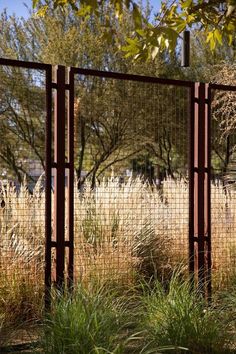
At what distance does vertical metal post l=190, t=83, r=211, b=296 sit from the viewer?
267 inches

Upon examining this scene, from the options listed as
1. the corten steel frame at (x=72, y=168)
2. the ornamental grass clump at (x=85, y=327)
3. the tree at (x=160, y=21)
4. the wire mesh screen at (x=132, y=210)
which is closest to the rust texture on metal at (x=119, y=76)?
the corten steel frame at (x=72, y=168)

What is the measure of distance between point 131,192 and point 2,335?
343 cm

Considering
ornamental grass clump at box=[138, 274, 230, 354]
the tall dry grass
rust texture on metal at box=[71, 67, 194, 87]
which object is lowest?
ornamental grass clump at box=[138, 274, 230, 354]

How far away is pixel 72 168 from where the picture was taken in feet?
19.9

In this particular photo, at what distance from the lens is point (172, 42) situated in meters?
3.79

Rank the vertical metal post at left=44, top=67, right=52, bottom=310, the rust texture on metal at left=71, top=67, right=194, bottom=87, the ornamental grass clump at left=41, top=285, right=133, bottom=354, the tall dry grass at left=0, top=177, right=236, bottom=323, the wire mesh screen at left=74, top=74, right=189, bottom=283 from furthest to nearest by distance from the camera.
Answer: the wire mesh screen at left=74, top=74, right=189, bottom=283 → the tall dry grass at left=0, top=177, right=236, bottom=323 → the rust texture on metal at left=71, top=67, right=194, bottom=87 → the vertical metal post at left=44, top=67, right=52, bottom=310 → the ornamental grass clump at left=41, top=285, right=133, bottom=354

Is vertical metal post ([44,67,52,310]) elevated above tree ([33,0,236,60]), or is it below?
below

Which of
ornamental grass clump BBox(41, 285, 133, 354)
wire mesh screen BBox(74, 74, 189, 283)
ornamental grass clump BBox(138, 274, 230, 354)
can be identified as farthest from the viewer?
wire mesh screen BBox(74, 74, 189, 283)

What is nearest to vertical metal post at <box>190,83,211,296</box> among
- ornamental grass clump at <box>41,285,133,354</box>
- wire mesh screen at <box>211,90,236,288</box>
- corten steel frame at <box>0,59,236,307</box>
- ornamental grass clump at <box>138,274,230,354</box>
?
corten steel frame at <box>0,59,236,307</box>

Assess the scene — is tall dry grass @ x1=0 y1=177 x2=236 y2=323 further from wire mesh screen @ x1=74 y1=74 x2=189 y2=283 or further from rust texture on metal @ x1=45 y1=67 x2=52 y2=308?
rust texture on metal @ x1=45 y1=67 x2=52 y2=308

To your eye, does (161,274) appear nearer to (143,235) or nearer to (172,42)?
(143,235)

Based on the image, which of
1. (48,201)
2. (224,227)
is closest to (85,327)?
(48,201)

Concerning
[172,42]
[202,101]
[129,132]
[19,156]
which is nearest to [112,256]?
[202,101]

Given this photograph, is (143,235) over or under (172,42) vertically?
under
